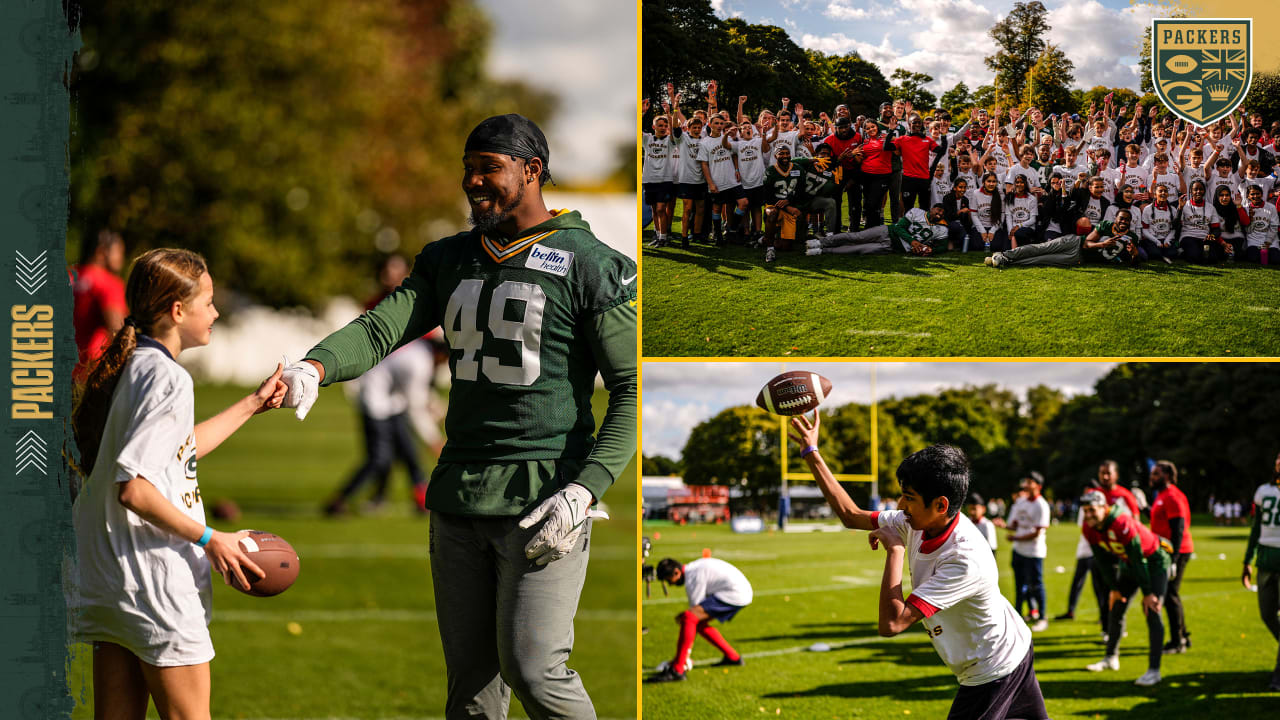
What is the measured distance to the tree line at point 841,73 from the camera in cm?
541

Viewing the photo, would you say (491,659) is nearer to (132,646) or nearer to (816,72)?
(132,646)

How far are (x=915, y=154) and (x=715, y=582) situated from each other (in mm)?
2648

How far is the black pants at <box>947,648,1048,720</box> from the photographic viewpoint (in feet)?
11.3

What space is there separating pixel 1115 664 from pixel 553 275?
5.37m

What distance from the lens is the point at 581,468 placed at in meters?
3.31

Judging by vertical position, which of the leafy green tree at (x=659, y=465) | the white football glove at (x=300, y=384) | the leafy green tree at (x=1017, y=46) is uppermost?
the leafy green tree at (x=1017, y=46)

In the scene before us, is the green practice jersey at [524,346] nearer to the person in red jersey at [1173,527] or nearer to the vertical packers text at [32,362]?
the vertical packers text at [32,362]

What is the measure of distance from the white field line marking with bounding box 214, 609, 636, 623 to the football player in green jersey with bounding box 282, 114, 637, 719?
400 cm

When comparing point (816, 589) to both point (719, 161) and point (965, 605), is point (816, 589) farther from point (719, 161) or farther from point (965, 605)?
point (965, 605)

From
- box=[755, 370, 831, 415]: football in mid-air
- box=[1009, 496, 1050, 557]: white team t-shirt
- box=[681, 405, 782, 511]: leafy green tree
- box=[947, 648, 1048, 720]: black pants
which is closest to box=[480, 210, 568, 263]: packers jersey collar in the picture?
box=[755, 370, 831, 415]: football in mid-air

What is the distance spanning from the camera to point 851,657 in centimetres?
720

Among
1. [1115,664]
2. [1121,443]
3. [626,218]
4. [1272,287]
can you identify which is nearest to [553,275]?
[1272,287]

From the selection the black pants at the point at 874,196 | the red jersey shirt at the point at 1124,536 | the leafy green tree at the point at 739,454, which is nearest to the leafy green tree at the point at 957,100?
the black pants at the point at 874,196

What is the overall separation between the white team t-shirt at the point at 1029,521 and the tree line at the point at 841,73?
3.53 metres
